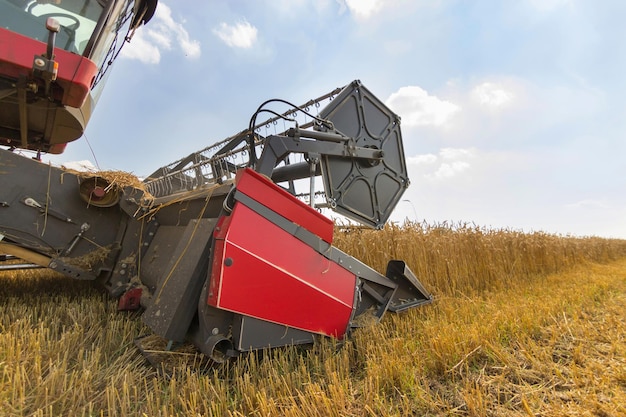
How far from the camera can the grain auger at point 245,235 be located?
1613mm

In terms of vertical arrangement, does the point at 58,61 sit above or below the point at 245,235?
above

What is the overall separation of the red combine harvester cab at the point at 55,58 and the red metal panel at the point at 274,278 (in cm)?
212

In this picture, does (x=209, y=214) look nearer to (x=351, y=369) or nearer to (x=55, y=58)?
(x=351, y=369)

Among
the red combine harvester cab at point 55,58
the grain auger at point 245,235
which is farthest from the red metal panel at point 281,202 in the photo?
the red combine harvester cab at point 55,58

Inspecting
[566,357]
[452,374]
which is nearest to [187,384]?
[452,374]

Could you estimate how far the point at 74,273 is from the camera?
2.54 m

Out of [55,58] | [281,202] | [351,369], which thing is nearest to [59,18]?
[55,58]

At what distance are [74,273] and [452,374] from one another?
2.76 m

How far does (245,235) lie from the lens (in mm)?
1614

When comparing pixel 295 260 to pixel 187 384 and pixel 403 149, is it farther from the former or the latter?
pixel 403 149

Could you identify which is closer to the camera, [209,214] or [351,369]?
[351,369]

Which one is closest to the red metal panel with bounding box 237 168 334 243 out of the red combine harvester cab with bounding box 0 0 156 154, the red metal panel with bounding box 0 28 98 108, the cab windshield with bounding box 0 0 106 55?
the red combine harvester cab with bounding box 0 0 156 154

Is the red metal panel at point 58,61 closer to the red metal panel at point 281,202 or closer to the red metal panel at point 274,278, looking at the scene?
the red metal panel at point 281,202

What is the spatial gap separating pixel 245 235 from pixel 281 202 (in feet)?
0.94
